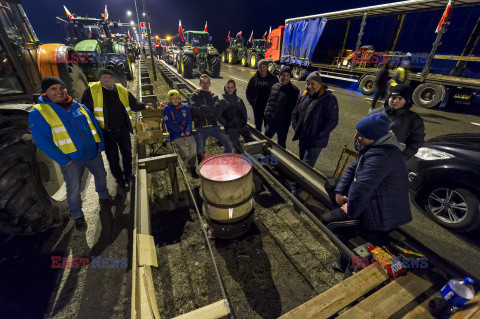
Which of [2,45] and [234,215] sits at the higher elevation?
[2,45]

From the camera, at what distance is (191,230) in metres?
3.11

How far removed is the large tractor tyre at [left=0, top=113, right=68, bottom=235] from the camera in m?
2.30

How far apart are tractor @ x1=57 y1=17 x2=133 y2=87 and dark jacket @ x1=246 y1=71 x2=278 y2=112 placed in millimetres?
8946

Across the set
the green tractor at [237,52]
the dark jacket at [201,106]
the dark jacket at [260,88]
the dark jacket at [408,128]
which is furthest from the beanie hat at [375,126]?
the green tractor at [237,52]

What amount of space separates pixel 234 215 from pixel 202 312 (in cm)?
118

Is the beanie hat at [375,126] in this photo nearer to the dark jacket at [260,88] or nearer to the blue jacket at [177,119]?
the dark jacket at [260,88]

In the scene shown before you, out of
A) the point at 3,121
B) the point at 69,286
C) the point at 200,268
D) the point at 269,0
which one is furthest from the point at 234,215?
the point at 269,0

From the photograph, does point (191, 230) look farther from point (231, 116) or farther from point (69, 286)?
point (231, 116)

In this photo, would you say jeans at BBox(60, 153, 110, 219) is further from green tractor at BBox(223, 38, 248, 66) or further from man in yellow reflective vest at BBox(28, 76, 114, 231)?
green tractor at BBox(223, 38, 248, 66)

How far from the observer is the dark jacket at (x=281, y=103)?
4.19 metres

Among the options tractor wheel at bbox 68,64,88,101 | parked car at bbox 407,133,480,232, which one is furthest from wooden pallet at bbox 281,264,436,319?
tractor wheel at bbox 68,64,88,101

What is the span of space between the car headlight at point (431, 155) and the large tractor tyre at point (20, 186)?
571 centimetres

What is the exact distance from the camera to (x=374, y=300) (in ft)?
5.74

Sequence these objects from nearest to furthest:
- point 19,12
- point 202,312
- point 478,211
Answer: point 202,312, point 478,211, point 19,12
